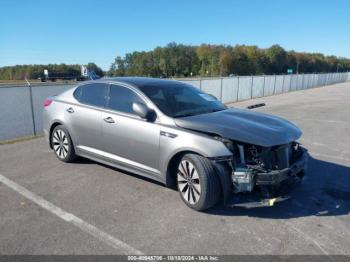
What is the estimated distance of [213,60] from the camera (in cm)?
12044

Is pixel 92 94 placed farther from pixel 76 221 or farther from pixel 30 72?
pixel 30 72

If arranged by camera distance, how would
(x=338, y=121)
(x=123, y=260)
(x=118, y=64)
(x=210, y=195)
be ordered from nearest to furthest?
(x=123, y=260), (x=210, y=195), (x=338, y=121), (x=118, y=64)

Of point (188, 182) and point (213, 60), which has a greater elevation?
point (213, 60)

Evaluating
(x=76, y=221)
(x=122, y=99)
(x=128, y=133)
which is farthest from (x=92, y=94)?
(x=76, y=221)

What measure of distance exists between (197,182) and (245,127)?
0.89 m

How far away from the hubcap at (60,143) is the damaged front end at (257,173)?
3083 mm

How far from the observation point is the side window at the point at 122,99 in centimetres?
463

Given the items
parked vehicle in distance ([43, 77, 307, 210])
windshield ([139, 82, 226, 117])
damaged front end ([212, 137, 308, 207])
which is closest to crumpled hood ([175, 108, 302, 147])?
parked vehicle in distance ([43, 77, 307, 210])

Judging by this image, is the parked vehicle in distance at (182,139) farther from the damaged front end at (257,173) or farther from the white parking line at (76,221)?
the white parking line at (76,221)

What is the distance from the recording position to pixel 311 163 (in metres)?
5.91

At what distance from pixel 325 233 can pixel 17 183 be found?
14.0 ft

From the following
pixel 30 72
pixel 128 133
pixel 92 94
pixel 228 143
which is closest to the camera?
pixel 228 143

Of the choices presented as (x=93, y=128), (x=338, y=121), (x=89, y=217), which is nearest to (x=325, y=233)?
(x=89, y=217)

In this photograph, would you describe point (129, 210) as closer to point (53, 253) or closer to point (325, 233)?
point (53, 253)
